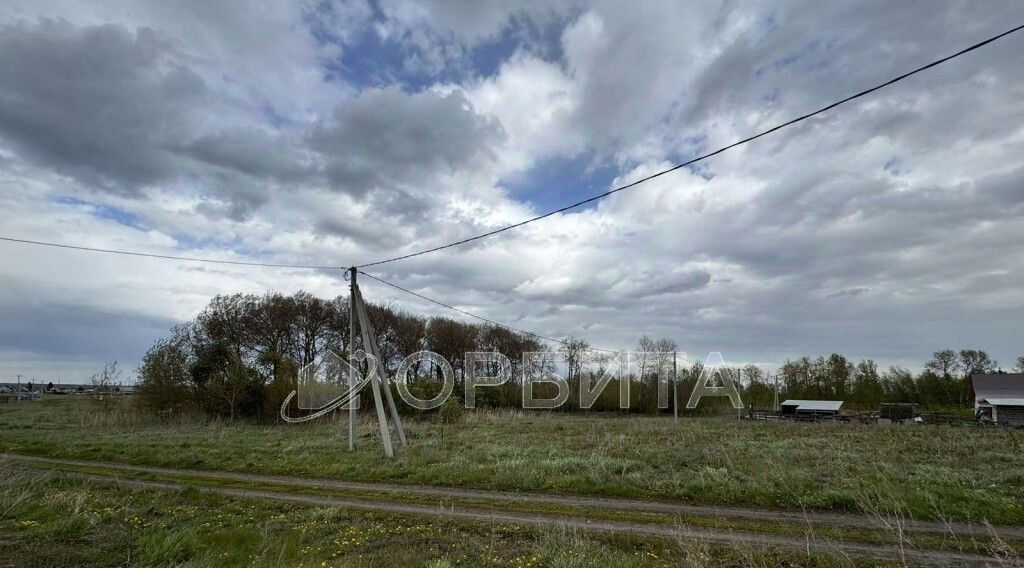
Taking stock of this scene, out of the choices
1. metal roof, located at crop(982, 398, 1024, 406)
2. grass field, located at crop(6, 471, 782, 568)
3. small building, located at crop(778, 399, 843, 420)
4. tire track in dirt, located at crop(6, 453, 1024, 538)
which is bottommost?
small building, located at crop(778, 399, 843, 420)

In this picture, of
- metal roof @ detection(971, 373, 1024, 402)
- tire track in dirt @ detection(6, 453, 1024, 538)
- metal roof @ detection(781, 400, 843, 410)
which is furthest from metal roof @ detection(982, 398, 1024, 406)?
tire track in dirt @ detection(6, 453, 1024, 538)

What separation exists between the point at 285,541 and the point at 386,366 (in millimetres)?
47338

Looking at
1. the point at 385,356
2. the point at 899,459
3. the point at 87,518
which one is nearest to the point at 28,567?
the point at 87,518

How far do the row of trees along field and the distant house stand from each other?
333 inches

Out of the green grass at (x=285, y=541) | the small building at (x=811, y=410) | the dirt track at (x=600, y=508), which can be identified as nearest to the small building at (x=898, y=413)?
the small building at (x=811, y=410)

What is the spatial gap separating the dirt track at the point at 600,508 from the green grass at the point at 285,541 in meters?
0.62

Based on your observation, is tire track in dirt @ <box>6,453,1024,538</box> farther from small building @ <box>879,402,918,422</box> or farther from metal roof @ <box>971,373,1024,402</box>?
metal roof @ <box>971,373,1024,402</box>

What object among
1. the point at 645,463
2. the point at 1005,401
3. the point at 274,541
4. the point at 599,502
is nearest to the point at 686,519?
the point at 599,502

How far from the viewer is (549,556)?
6902mm

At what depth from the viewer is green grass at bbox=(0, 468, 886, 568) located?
255 inches

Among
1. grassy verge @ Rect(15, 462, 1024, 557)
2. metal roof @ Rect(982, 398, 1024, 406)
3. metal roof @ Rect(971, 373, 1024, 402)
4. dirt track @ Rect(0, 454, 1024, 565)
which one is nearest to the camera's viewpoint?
dirt track @ Rect(0, 454, 1024, 565)

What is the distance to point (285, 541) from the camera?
7.55m

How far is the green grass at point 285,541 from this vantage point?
6480 mm

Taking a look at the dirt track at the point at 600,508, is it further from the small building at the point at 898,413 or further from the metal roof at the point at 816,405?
the metal roof at the point at 816,405
